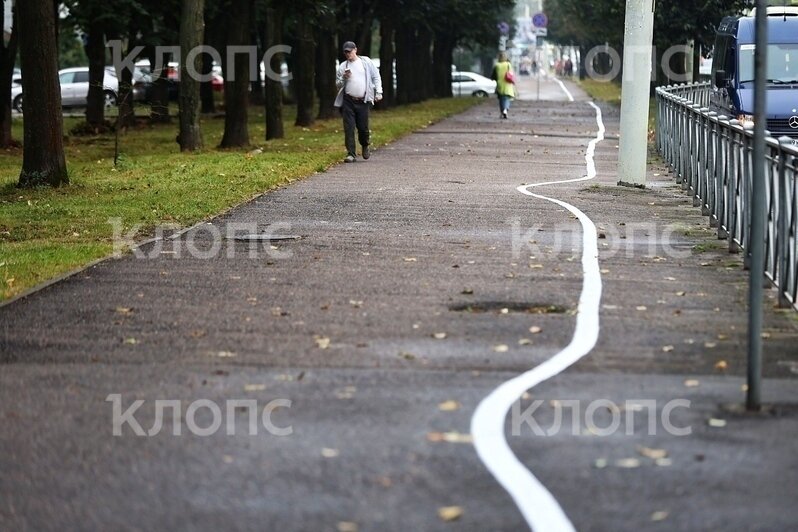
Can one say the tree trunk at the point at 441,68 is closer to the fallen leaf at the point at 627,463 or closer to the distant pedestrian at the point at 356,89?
the distant pedestrian at the point at 356,89

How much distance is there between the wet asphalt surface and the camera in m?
6.16

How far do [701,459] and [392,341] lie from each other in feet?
10.1

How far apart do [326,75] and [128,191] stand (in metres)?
22.0

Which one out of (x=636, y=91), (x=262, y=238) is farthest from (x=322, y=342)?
(x=636, y=91)

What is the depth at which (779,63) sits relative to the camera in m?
28.7

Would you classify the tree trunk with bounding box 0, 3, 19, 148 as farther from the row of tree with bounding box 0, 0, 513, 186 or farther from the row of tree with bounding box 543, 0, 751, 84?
the row of tree with bounding box 543, 0, 751, 84

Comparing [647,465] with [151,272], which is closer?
[647,465]

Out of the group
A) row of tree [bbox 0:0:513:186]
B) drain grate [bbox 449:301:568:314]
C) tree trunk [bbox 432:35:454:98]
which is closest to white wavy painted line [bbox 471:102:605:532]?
drain grate [bbox 449:301:568:314]

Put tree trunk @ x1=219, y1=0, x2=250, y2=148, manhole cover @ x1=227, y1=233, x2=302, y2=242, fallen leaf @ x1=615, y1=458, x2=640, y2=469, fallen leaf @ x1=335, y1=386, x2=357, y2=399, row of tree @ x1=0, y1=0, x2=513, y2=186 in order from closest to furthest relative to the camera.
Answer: fallen leaf @ x1=615, y1=458, x2=640, y2=469 → fallen leaf @ x1=335, y1=386, x2=357, y2=399 → manhole cover @ x1=227, y1=233, x2=302, y2=242 → row of tree @ x1=0, y1=0, x2=513, y2=186 → tree trunk @ x1=219, y1=0, x2=250, y2=148

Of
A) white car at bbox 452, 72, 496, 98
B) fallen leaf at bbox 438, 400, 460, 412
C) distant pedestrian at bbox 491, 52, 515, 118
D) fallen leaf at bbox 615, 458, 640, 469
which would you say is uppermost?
fallen leaf at bbox 615, 458, 640, 469

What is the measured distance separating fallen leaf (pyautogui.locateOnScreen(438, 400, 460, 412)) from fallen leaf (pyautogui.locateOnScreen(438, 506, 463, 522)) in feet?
5.41

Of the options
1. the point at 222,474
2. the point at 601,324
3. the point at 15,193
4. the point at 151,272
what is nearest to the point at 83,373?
the point at 222,474

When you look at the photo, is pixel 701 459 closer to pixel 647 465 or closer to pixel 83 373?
pixel 647 465

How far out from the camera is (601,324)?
10125mm
